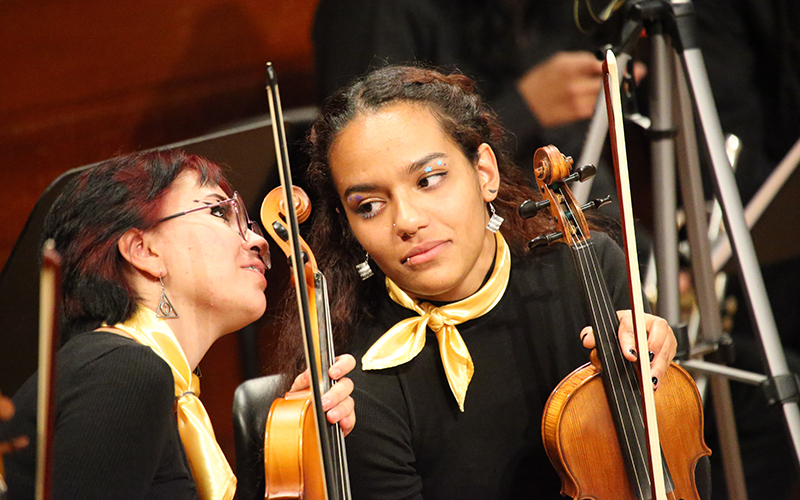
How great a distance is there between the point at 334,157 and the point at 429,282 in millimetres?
248

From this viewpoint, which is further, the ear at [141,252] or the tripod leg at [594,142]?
the tripod leg at [594,142]

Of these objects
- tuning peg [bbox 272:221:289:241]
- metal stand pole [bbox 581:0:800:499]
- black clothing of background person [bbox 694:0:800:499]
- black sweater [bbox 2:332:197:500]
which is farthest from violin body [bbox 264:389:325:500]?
black clothing of background person [bbox 694:0:800:499]

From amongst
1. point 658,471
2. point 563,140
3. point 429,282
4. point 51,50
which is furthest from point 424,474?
point 51,50

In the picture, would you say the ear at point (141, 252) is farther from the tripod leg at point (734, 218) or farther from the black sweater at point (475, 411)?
the tripod leg at point (734, 218)

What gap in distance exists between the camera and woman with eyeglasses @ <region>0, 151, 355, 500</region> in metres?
0.96

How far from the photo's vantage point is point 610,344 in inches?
42.7

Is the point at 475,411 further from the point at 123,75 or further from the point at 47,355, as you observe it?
the point at 123,75

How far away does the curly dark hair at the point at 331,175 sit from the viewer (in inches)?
A: 49.3

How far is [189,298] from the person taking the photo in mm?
1138

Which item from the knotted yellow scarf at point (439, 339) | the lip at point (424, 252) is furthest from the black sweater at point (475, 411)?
the lip at point (424, 252)

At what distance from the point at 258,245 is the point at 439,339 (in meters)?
0.32

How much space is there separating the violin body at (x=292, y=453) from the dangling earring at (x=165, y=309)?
204mm

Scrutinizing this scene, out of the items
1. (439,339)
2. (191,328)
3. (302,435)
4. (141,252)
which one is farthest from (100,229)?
(439,339)

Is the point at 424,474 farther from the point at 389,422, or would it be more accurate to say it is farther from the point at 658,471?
the point at 658,471
